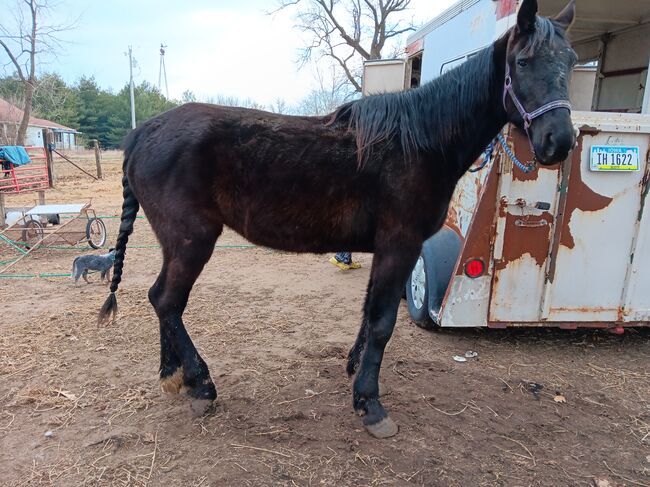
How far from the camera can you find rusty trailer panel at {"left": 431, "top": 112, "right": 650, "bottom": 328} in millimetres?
3527

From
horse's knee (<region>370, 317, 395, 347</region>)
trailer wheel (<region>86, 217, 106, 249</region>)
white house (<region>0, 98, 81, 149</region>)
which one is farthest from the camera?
white house (<region>0, 98, 81, 149</region>)

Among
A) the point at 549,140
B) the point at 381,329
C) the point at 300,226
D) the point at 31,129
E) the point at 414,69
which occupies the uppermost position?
the point at 31,129

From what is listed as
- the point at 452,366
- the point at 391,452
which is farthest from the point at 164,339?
the point at 452,366

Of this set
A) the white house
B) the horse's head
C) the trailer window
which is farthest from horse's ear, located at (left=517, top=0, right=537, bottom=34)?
the white house

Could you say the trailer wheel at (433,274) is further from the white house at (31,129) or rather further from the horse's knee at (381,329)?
the white house at (31,129)

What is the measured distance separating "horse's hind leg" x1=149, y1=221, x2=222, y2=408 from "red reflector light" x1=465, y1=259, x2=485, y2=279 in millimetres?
2077

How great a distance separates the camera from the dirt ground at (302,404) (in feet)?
7.72

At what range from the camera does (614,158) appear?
140 inches

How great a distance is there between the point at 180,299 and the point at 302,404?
1068 millimetres

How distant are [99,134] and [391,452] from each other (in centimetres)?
5383

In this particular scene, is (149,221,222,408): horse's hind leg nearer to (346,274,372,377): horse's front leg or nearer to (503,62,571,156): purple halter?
(346,274,372,377): horse's front leg

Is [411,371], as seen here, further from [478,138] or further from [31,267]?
[31,267]

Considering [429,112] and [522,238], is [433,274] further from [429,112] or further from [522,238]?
[429,112]

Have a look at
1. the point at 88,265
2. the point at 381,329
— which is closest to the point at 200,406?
the point at 381,329
